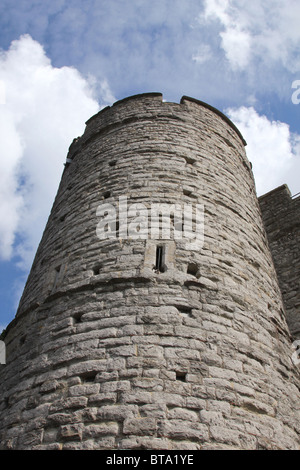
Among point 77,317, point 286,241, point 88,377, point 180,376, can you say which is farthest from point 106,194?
point 286,241

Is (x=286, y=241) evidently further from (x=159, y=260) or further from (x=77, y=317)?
(x=77, y=317)

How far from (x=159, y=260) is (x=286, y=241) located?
15.6 ft

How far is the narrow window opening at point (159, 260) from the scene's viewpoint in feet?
14.9

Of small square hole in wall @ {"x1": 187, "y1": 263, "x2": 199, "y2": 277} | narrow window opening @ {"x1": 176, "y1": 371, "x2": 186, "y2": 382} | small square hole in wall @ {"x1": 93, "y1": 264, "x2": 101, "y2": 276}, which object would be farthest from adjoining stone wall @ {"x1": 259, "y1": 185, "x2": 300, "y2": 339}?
small square hole in wall @ {"x1": 93, "y1": 264, "x2": 101, "y2": 276}

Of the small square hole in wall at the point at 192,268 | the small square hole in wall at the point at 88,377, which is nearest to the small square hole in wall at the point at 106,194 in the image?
the small square hole in wall at the point at 192,268

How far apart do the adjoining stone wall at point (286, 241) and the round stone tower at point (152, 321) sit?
5.24 ft

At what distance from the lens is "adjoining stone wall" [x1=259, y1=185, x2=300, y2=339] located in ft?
23.6

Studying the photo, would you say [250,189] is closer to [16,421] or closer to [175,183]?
[175,183]

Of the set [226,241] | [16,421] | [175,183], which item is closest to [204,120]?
[175,183]

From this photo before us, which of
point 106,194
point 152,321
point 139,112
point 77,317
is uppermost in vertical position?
point 139,112

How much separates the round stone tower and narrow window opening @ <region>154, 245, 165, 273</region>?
2cm

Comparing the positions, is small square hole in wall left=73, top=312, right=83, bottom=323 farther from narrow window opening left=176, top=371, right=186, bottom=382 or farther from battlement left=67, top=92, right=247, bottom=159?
battlement left=67, top=92, right=247, bottom=159

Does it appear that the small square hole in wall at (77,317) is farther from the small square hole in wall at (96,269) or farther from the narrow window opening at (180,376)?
the narrow window opening at (180,376)

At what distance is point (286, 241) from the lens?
27.6ft
